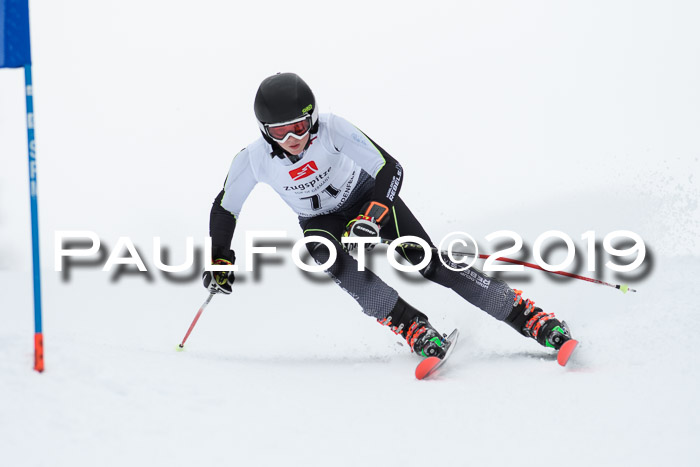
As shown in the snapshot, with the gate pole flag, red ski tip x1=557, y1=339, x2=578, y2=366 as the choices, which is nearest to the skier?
red ski tip x1=557, y1=339, x2=578, y2=366

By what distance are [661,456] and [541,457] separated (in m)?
0.35

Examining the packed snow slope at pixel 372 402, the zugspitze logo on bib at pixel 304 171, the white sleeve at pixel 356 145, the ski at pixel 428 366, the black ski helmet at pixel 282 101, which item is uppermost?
the black ski helmet at pixel 282 101

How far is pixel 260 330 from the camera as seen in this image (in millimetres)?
5559

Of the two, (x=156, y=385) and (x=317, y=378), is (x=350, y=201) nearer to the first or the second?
(x=317, y=378)

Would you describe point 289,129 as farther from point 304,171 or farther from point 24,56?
point 24,56

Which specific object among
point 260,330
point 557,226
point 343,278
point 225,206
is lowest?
point 260,330

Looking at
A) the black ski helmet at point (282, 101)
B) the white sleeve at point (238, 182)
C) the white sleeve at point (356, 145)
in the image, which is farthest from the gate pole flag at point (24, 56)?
the white sleeve at point (356, 145)

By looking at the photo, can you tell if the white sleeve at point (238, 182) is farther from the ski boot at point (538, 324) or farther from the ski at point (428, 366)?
Answer: the ski boot at point (538, 324)

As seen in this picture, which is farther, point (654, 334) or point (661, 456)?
point (654, 334)

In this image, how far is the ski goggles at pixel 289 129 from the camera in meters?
3.30

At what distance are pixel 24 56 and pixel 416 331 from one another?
2.30 metres

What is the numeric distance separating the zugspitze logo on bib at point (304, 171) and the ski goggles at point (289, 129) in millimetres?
217

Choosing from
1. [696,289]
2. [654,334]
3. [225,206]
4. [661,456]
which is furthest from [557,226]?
[661,456]

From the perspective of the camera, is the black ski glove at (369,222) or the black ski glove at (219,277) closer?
the black ski glove at (369,222)
